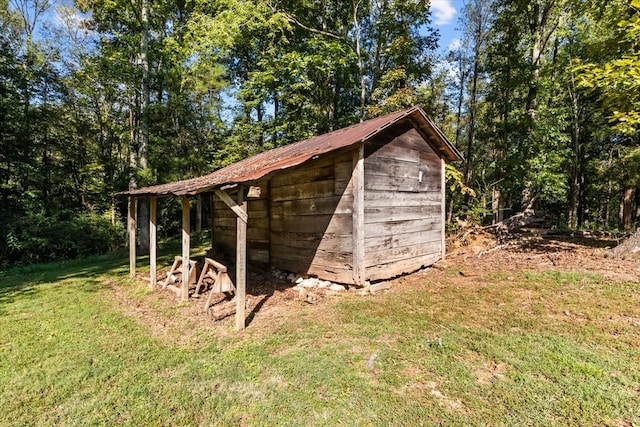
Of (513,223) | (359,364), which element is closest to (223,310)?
(359,364)

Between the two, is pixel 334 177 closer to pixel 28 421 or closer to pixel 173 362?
pixel 173 362

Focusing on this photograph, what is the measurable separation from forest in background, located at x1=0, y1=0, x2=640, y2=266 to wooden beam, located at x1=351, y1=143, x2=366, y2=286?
684 cm

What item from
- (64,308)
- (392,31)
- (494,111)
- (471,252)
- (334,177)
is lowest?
(64,308)

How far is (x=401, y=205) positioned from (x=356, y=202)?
188 centimetres

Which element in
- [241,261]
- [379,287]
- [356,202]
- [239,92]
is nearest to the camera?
[241,261]

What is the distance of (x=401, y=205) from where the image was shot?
839 centimetres

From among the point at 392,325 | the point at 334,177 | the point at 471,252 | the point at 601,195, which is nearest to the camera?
the point at 392,325

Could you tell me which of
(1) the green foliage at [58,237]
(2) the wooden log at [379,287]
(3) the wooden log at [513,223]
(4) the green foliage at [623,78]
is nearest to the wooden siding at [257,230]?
(2) the wooden log at [379,287]

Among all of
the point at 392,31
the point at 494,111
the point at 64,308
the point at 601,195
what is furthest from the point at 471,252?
the point at 601,195

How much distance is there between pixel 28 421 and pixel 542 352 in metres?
6.31

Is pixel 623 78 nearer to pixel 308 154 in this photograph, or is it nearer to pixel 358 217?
pixel 358 217

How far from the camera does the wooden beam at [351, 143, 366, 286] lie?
7.12 m

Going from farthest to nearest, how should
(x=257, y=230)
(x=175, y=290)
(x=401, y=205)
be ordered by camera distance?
(x=257, y=230) → (x=401, y=205) → (x=175, y=290)

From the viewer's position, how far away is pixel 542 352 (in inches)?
167
